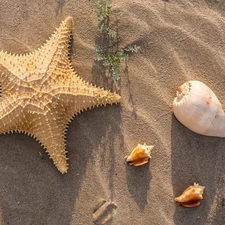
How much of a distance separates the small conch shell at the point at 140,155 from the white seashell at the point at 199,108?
0.56 m

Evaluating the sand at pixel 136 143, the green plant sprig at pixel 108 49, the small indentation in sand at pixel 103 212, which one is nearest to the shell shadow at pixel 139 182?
the sand at pixel 136 143

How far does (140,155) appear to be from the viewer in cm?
427

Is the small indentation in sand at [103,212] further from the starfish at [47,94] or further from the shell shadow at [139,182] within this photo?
the starfish at [47,94]

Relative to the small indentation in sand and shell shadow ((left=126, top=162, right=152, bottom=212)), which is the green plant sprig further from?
the small indentation in sand

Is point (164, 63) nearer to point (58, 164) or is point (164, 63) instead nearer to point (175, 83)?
point (175, 83)

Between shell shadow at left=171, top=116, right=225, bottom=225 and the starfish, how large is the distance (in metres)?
1.00

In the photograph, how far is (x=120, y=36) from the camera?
441 centimetres

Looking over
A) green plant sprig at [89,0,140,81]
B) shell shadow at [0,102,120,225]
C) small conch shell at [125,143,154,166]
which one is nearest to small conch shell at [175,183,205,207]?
small conch shell at [125,143,154,166]

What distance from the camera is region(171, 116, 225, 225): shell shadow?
4375 millimetres

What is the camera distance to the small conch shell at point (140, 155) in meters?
4.25

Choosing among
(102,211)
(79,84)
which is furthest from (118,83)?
(102,211)

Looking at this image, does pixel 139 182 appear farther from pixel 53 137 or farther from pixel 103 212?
pixel 53 137

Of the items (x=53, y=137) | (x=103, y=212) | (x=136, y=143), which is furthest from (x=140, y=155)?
(x=53, y=137)

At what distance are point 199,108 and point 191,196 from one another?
1072 millimetres
